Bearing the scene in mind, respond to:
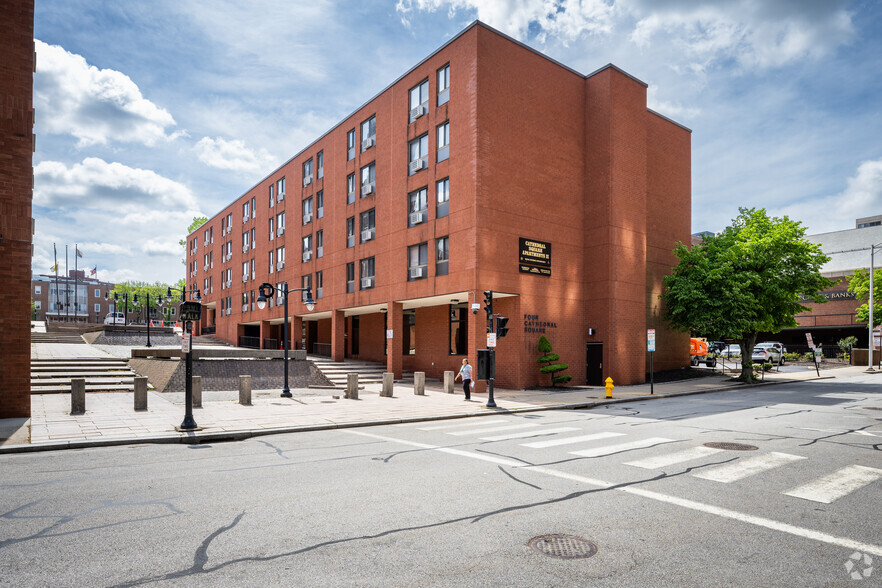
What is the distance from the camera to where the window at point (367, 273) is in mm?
33188

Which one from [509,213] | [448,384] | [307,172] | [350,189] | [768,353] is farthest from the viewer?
[768,353]

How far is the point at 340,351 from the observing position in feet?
121

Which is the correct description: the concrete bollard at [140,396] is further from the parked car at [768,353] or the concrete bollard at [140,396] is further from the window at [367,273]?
the parked car at [768,353]

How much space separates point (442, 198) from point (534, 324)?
311 inches

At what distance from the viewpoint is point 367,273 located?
111 feet

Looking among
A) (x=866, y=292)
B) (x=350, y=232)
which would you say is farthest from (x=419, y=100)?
(x=866, y=292)

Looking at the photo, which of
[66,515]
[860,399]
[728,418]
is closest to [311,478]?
[66,515]

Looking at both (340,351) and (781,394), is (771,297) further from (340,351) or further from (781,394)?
(340,351)

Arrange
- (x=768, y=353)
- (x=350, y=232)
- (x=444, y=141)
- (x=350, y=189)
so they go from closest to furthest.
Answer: (x=444, y=141) < (x=350, y=232) < (x=350, y=189) < (x=768, y=353)

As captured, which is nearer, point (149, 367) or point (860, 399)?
point (860, 399)

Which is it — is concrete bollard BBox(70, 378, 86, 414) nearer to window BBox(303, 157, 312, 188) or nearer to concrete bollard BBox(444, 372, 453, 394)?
concrete bollard BBox(444, 372, 453, 394)

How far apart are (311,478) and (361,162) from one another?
2926 cm

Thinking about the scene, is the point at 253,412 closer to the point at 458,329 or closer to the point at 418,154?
the point at 458,329

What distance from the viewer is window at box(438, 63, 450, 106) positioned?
2783 cm
